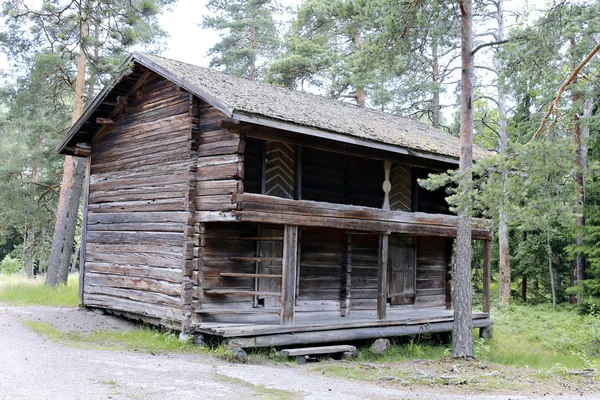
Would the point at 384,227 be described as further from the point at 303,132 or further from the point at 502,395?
the point at 502,395

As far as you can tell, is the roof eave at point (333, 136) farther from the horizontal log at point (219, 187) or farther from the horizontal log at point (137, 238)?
the horizontal log at point (137, 238)

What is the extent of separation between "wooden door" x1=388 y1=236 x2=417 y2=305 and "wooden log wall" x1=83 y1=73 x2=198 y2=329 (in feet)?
23.1

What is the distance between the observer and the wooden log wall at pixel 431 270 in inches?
738

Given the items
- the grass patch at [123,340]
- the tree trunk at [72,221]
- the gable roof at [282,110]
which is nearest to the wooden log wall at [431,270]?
the gable roof at [282,110]

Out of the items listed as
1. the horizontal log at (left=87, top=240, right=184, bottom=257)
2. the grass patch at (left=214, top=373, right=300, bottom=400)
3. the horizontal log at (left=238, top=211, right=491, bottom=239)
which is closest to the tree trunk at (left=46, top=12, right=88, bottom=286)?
the horizontal log at (left=87, top=240, right=184, bottom=257)

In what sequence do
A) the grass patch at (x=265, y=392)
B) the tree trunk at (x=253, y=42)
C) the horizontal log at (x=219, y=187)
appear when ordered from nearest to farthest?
the grass patch at (x=265, y=392) < the horizontal log at (x=219, y=187) < the tree trunk at (x=253, y=42)

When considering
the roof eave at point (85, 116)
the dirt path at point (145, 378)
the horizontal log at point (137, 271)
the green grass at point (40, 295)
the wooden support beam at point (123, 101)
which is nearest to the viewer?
the dirt path at point (145, 378)

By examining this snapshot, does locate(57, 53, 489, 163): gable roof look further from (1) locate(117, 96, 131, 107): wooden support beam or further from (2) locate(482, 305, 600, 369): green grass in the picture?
(2) locate(482, 305, 600, 369): green grass

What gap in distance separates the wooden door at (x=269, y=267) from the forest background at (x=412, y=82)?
4468 mm

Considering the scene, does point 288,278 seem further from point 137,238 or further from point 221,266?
point 137,238

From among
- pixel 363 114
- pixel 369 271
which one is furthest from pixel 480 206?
pixel 363 114

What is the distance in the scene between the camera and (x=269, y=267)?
46.7 ft

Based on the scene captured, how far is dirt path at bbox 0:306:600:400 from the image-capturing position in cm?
791

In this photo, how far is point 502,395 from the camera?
9180 mm
